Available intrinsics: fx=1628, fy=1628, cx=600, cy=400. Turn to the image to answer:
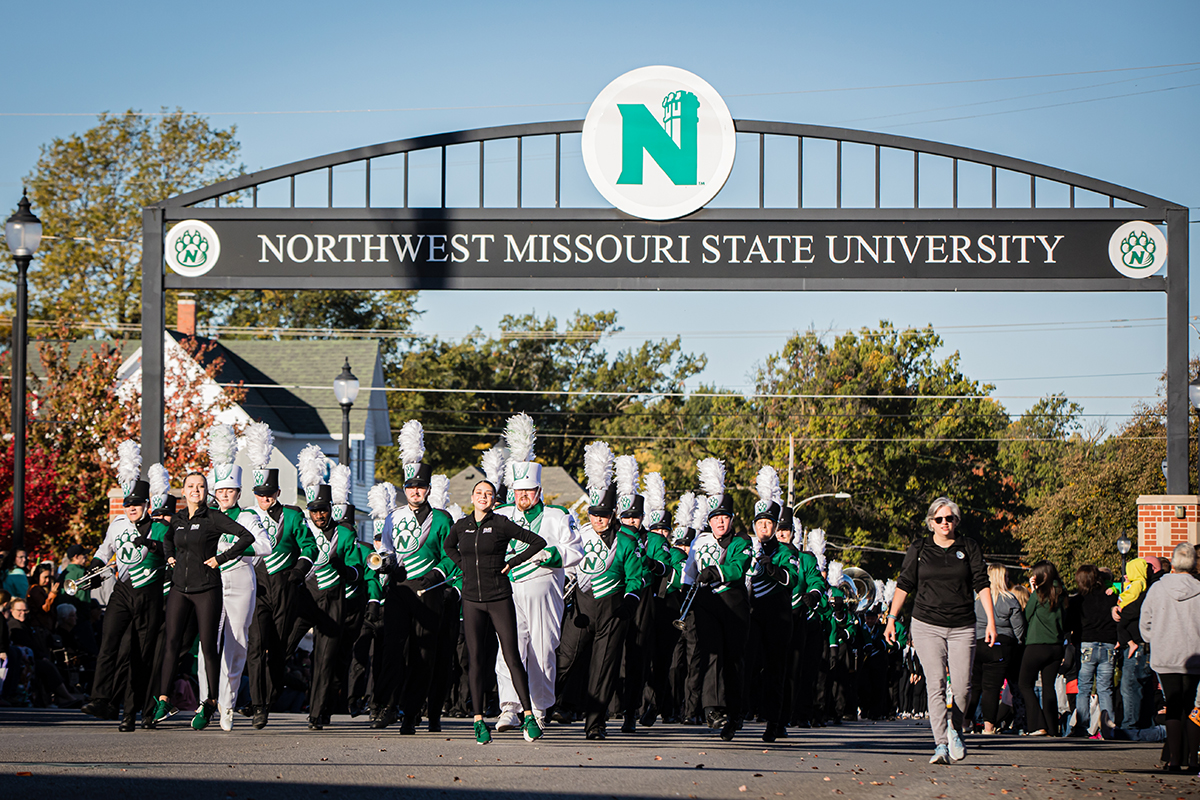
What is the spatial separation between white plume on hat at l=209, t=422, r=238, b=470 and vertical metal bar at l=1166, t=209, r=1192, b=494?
1047 centimetres

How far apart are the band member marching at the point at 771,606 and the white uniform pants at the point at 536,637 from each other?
6.50 ft

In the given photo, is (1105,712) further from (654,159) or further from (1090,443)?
(1090,443)

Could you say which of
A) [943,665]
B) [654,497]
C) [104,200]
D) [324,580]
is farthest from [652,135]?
[104,200]

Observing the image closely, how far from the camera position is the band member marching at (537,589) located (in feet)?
40.5

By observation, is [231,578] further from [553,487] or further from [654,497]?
[553,487]

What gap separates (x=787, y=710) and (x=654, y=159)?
22.0 ft

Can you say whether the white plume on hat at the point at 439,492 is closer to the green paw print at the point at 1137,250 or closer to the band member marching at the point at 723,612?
the band member marching at the point at 723,612

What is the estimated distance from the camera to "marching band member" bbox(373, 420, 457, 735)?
1314 cm

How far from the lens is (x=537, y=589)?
12.4 m

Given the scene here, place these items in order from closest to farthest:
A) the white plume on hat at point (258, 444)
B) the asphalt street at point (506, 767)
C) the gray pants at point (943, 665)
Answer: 1. the asphalt street at point (506, 767)
2. the gray pants at point (943, 665)
3. the white plume on hat at point (258, 444)

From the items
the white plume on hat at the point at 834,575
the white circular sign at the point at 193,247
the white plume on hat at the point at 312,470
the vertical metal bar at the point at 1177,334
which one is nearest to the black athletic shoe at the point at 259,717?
the white plume on hat at the point at 312,470

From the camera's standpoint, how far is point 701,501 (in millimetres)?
16438

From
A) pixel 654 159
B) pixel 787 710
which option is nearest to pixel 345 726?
pixel 787 710

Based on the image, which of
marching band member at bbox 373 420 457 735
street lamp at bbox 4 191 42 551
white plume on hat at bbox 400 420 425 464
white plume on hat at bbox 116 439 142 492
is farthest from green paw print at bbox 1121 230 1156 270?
street lamp at bbox 4 191 42 551
